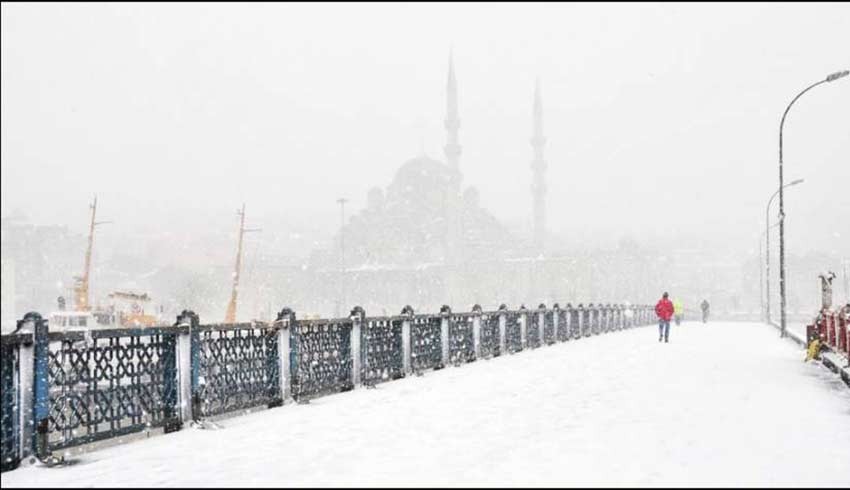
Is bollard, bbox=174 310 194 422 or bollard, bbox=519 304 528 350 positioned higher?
bollard, bbox=174 310 194 422

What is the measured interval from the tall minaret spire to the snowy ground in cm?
14991

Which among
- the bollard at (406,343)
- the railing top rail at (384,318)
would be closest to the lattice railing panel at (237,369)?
the railing top rail at (384,318)

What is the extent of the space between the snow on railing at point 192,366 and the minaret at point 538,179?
141 m

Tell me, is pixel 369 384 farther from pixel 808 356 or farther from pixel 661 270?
pixel 661 270

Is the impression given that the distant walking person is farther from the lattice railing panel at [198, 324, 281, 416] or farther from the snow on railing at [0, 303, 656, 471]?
the lattice railing panel at [198, 324, 281, 416]

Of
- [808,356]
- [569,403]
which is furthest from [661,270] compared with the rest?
[569,403]

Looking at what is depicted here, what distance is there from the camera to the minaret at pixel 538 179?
160m

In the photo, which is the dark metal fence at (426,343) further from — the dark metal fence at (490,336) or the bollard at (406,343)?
the dark metal fence at (490,336)

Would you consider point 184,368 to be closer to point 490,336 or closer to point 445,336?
point 445,336

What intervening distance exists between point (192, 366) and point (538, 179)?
152068mm

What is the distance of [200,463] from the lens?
24.1 ft

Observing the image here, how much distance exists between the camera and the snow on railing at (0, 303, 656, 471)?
7.96 meters

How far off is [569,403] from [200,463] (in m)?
5.44

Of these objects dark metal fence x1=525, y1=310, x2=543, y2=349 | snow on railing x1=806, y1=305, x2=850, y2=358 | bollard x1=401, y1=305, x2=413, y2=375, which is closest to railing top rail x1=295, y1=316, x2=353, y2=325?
bollard x1=401, y1=305, x2=413, y2=375
